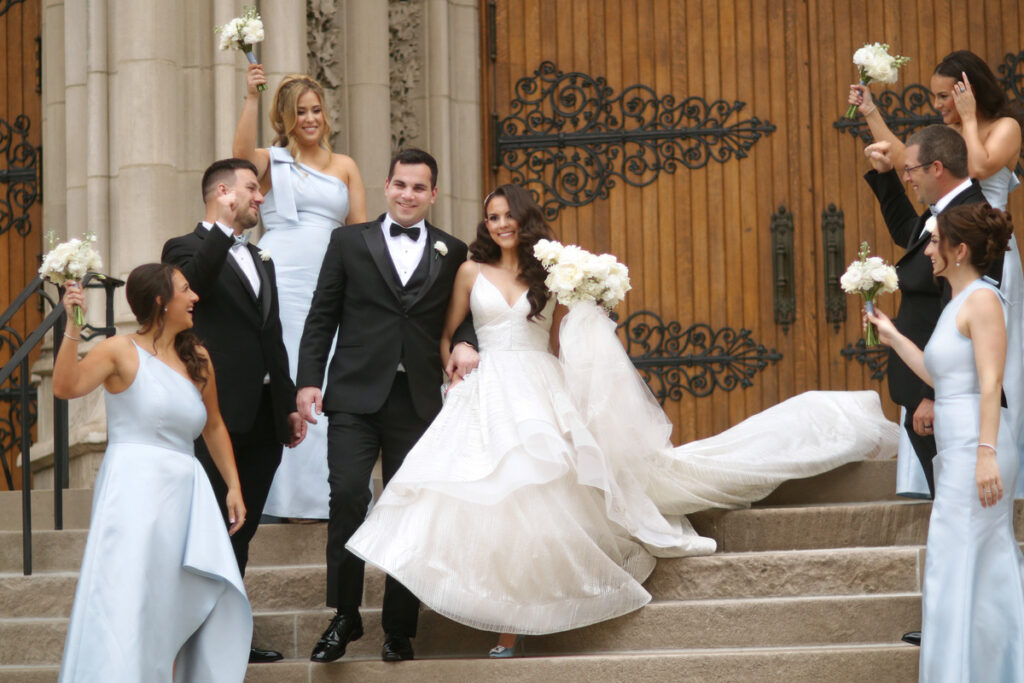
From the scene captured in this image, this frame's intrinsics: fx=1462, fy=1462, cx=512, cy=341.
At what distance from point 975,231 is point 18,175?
6220mm

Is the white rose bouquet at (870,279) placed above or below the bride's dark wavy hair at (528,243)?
below

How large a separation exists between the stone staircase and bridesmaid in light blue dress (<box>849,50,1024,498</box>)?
487 millimetres

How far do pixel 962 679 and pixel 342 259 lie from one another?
2558 mm

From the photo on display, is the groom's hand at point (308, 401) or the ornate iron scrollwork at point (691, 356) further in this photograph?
the ornate iron scrollwork at point (691, 356)

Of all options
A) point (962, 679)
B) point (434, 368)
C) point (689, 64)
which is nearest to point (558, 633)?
point (434, 368)

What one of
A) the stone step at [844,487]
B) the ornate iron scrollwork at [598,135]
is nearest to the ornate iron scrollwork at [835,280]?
the ornate iron scrollwork at [598,135]

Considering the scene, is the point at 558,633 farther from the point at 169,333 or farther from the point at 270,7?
the point at 270,7

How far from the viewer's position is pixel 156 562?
447 cm

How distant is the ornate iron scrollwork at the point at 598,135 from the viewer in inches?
346

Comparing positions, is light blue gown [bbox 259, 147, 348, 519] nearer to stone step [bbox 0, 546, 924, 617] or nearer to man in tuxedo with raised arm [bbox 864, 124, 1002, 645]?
stone step [bbox 0, 546, 924, 617]

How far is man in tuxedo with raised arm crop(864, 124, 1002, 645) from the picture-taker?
5.16 metres

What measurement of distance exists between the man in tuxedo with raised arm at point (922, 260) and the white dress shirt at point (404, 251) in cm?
174

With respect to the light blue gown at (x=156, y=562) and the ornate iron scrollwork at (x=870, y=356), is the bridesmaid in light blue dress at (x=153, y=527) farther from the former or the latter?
the ornate iron scrollwork at (x=870, y=356)

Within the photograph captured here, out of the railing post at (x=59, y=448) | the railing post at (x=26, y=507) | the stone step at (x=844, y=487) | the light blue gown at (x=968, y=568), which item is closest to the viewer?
the light blue gown at (x=968, y=568)
